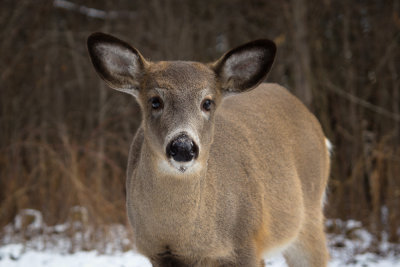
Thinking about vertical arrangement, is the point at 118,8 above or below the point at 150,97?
above

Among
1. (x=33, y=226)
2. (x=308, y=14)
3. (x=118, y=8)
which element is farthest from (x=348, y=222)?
(x=118, y=8)

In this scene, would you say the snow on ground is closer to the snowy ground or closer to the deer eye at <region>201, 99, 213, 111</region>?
the snowy ground

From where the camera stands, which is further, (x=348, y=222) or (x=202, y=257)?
(x=348, y=222)

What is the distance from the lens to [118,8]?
41.1ft

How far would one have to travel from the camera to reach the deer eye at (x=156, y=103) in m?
3.26

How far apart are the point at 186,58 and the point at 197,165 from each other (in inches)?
307

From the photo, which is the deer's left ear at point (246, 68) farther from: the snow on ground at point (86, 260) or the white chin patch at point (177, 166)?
the snow on ground at point (86, 260)

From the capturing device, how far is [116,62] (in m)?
3.54

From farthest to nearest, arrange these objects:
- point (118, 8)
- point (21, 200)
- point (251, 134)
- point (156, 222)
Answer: point (118, 8) → point (21, 200) → point (251, 134) → point (156, 222)

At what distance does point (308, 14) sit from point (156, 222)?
21.8 feet

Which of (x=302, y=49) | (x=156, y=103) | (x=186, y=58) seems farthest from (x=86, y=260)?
(x=186, y=58)

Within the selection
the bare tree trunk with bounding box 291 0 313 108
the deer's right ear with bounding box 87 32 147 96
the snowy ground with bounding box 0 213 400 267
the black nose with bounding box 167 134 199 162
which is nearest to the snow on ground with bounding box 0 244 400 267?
the snowy ground with bounding box 0 213 400 267

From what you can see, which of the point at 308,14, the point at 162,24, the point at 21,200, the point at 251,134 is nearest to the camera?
the point at 251,134

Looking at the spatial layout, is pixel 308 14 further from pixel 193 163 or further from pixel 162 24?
pixel 193 163
